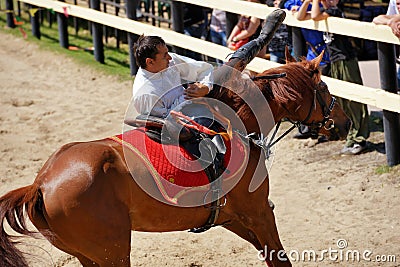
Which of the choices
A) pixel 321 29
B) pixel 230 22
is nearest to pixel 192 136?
pixel 321 29

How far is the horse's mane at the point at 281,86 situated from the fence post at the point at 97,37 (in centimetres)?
702

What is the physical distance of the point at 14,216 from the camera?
4562mm

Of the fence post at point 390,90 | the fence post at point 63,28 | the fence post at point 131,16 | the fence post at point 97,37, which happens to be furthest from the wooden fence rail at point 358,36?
the fence post at point 63,28

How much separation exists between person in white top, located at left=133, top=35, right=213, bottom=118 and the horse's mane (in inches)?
6.8

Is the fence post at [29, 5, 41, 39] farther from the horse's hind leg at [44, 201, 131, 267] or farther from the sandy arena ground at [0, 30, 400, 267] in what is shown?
the horse's hind leg at [44, 201, 131, 267]

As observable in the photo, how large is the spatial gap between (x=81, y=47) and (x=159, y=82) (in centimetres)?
838

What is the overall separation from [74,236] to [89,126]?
4951 mm

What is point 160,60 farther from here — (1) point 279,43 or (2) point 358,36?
(1) point 279,43

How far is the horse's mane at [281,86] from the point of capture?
16.7 ft

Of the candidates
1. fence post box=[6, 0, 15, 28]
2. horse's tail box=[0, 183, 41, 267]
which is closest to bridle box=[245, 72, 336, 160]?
horse's tail box=[0, 183, 41, 267]

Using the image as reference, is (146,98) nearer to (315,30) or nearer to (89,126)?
(315,30)

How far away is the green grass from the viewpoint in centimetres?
1176

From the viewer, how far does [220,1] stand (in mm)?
8867

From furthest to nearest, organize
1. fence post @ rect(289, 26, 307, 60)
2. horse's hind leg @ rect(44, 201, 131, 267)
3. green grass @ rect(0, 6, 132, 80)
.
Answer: green grass @ rect(0, 6, 132, 80), fence post @ rect(289, 26, 307, 60), horse's hind leg @ rect(44, 201, 131, 267)
